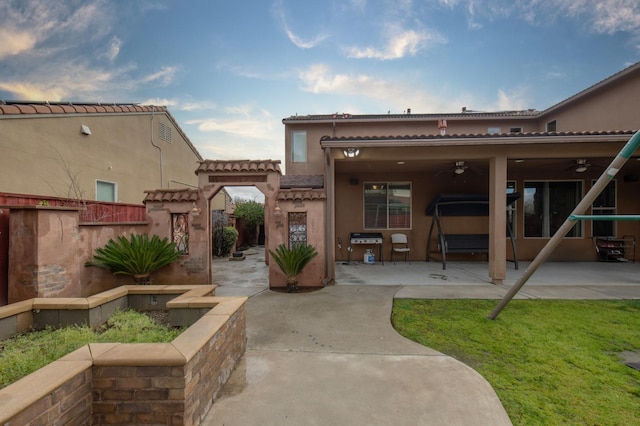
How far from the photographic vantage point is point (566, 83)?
41.7 ft

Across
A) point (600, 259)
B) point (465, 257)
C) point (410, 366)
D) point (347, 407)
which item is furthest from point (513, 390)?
point (600, 259)

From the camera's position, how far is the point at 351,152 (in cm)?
666

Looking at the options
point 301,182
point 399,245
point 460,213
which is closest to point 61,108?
point 301,182

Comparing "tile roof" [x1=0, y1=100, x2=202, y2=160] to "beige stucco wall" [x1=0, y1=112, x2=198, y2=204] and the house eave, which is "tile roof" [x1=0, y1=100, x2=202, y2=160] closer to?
"beige stucco wall" [x1=0, y1=112, x2=198, y2=204]

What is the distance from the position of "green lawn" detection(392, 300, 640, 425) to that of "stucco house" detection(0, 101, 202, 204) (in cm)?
855

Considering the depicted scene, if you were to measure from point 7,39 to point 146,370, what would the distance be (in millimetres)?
9802

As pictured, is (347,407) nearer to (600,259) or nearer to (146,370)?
(146,370)

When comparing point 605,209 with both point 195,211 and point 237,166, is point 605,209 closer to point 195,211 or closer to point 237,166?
point 237,166

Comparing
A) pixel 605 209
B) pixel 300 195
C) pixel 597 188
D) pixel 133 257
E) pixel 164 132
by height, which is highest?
pixel 164 132

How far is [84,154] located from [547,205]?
15159 mm

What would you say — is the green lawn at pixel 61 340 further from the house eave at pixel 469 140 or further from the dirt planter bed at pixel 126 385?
the house eave at pixel 469 140

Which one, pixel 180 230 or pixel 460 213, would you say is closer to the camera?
pixel 180 230

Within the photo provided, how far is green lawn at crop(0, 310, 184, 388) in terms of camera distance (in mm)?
2320

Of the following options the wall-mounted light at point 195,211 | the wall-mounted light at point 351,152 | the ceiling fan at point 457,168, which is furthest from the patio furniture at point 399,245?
the wall-mounted light at point 195,211
